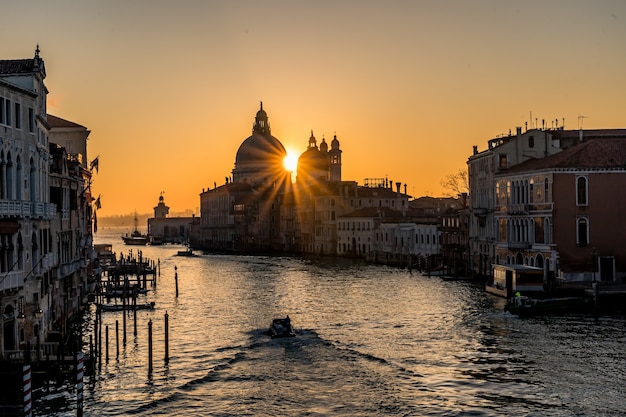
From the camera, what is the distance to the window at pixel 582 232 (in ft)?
165

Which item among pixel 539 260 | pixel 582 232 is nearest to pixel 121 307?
pixel 539 260

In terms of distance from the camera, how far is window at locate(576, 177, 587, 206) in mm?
50469

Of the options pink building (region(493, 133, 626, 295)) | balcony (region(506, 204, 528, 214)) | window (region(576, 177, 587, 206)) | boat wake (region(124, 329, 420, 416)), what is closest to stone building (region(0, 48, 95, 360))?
boat wake (region(124, 329, 420, 416))

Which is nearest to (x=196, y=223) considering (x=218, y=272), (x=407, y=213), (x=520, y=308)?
(x=407, y=213)

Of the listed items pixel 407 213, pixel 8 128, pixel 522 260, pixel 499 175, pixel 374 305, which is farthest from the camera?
pixel 407 213

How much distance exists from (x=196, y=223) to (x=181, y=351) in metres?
139

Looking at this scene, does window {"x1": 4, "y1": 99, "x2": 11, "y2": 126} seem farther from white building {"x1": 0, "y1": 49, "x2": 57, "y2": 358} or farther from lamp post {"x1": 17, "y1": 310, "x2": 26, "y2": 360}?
lamp post {"x1": 17, "y1": 310, "x2": 26, "y2": 360}

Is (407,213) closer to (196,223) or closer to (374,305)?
(374,305)

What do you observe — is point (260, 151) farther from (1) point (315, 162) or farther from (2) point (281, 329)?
(2) point (281, 329)

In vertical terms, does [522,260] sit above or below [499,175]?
below

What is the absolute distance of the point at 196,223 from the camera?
17175 centimetres

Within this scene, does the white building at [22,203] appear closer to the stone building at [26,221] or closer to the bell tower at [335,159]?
the stone building at [26,221]

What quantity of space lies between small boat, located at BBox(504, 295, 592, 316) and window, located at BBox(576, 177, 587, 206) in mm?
8851

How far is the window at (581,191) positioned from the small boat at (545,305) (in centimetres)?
885
